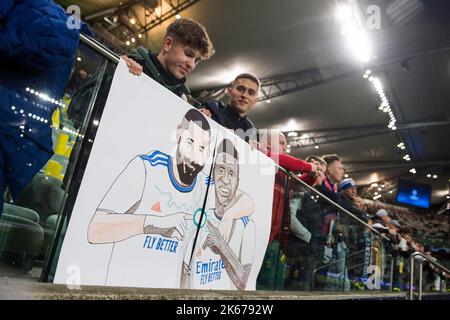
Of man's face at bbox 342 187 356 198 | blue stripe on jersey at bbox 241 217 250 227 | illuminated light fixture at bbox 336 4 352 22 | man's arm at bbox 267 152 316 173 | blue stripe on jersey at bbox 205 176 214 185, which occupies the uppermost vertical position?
illuminated light fixture at bbox 336 4 352 22

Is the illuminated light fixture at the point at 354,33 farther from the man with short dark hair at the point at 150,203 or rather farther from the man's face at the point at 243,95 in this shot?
the man with short dark hair at the point at 150,203

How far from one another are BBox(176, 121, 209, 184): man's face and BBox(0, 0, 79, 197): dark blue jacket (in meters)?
0.63

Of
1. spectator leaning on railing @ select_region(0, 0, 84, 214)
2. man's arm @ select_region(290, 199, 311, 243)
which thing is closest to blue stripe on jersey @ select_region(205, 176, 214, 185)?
spectator leaning on railing @ select_region(0, 0, 84, 214)

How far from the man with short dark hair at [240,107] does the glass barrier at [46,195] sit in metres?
1.12

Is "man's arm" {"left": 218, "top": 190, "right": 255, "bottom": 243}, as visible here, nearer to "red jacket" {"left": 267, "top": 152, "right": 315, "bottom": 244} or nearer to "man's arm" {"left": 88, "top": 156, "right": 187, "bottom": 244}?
"red jacket" {"left": 267, "top": 152, "right": 315, "bottom": 244}

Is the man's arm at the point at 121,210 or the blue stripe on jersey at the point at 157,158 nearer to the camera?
the man's arm at the point at 121,210

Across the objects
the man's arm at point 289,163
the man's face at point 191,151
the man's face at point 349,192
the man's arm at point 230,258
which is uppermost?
the man's face at point 349,192

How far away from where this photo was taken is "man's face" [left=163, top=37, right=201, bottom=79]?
203 centimetres

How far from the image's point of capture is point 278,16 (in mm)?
7180

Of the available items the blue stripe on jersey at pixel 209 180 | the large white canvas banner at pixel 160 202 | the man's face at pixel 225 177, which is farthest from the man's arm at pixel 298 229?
the blue stripe on jersey at pixel 209 180

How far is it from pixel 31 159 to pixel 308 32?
738 centimetres

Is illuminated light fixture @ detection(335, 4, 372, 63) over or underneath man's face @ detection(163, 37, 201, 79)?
over

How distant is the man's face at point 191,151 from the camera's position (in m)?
1.71
